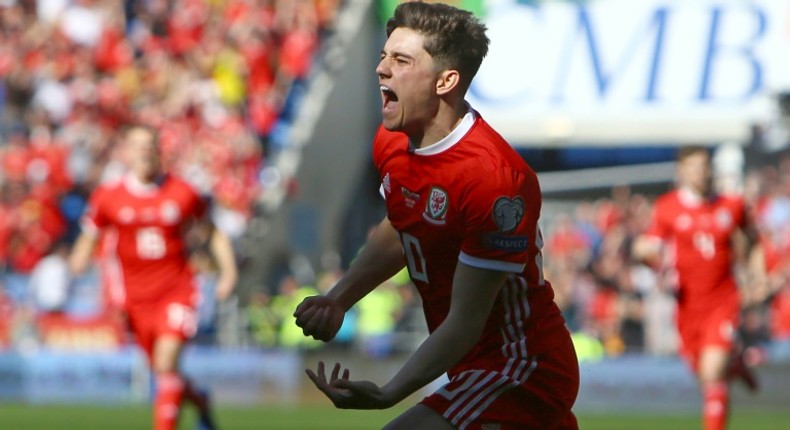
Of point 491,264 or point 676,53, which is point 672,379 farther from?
point 491,264

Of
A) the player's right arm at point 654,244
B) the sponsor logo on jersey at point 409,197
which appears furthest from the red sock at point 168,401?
the sponsor logo on jersey at point 409,197

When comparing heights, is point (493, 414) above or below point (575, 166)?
below

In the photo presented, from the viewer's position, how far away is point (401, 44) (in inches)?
216

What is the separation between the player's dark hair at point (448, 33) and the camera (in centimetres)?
548

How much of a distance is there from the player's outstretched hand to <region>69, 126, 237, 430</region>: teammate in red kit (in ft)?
21.9

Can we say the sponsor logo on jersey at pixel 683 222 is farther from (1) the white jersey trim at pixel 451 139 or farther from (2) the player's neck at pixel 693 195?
(1) the white jersey trim at pixel 451 139

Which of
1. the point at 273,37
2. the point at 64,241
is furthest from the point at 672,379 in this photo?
the point at 273,37

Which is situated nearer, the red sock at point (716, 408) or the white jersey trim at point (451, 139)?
the white jersey trim at point (451, 139)

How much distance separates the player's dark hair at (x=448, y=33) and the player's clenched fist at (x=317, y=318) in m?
0.91

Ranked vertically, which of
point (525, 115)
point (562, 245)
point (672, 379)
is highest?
point (525, 115)

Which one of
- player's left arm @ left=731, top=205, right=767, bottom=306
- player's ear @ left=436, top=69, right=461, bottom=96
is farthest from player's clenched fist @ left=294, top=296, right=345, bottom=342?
player's left arm @ left=731, top=205, right=767, bottom=306

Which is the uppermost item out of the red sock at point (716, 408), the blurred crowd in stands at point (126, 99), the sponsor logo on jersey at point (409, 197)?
the blurred crowd in stands at point (126, 99)

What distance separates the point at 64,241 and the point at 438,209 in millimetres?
16179

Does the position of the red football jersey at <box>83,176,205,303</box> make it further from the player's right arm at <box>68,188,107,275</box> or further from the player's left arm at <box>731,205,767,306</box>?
the player's left arm at <box>731,205,767,306</box>
